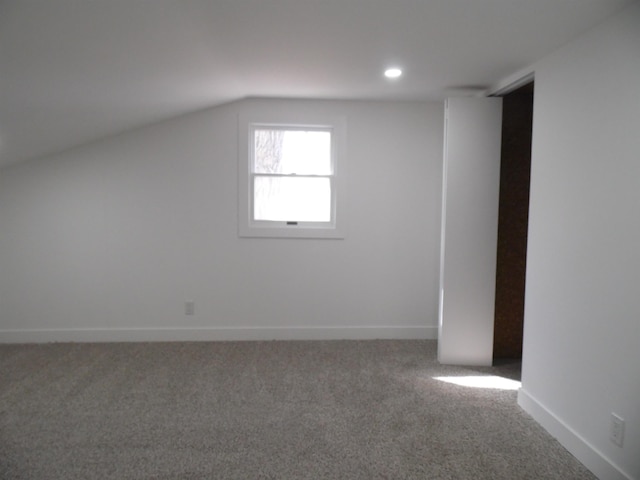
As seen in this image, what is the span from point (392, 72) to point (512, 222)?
5.53 ft

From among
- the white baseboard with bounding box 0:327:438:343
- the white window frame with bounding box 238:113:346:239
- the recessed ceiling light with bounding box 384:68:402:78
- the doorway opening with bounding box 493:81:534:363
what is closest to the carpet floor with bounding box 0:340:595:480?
the white baseboard with bounding box 0:327:438:343

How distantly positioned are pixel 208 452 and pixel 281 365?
1.33 metres

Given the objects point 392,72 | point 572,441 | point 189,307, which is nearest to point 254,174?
point 189,307

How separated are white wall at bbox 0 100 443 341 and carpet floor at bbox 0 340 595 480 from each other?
430mm

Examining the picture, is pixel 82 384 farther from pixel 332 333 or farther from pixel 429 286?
pixel 429 286

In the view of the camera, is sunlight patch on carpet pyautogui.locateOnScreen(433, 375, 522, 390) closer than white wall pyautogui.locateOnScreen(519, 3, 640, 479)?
No

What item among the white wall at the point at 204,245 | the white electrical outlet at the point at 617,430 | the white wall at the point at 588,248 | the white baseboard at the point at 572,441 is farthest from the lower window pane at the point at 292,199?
the white electrical outlet at the point at 617,430

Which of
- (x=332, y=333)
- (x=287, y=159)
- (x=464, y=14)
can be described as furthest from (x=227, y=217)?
(x=464, y=14)

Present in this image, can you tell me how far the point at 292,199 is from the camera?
4457mm

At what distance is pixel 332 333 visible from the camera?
4.43m

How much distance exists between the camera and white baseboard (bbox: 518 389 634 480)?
2160 mm

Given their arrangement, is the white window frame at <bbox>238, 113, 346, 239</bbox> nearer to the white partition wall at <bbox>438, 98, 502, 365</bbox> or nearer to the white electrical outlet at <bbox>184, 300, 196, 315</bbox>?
the white electrical outlet at <bbox>184, 300, 196, 315</bbox>

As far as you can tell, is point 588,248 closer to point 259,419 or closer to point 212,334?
point 259,419

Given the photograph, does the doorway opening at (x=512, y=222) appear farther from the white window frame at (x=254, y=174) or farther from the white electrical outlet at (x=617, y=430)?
the white electrical outlet at (x=617, y=430)
